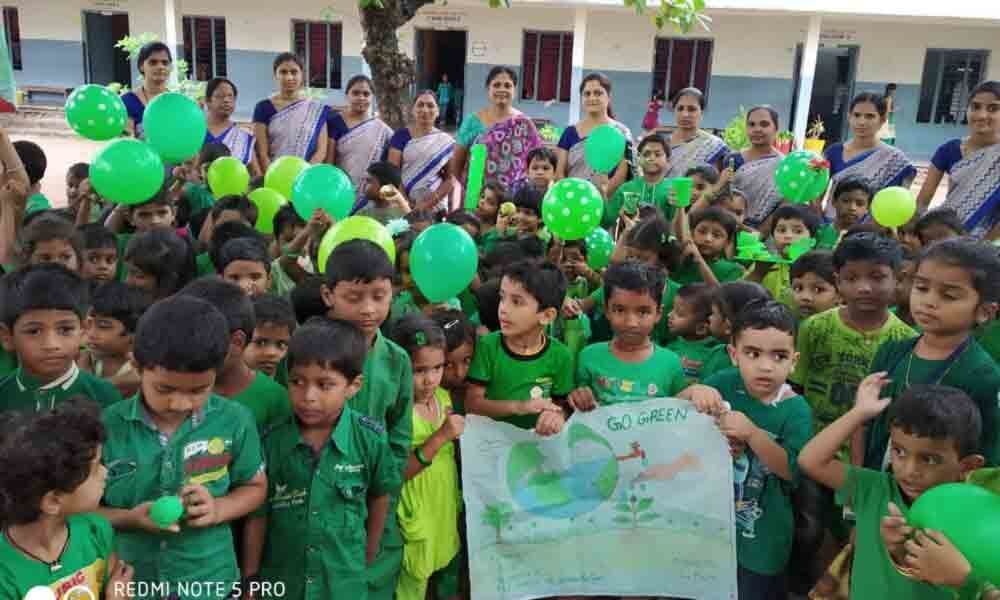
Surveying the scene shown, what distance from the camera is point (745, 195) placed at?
4.69 meters

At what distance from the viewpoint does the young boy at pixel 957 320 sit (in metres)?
2.05

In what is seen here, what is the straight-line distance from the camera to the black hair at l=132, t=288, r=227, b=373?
1.74 metres

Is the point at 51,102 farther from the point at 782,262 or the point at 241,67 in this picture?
the point at 782,262

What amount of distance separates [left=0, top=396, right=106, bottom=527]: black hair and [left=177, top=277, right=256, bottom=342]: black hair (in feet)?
1.96

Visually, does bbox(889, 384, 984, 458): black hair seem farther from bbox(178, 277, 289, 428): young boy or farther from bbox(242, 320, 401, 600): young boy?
bbox(178, 277, 289, 428): young boy

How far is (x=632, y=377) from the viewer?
2.52 m

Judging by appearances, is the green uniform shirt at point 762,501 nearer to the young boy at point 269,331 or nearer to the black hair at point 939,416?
the black hair at point 939,416

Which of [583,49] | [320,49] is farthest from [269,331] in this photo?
[320,49]

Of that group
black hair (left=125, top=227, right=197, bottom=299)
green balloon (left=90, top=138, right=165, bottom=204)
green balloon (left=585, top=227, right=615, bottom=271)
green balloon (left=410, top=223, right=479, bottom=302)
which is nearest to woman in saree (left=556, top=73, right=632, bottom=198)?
green balloon (left=585, top=227, right=615, bottom=271)

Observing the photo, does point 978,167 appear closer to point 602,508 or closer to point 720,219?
point 720,219

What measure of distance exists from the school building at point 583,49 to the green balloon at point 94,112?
1148cm

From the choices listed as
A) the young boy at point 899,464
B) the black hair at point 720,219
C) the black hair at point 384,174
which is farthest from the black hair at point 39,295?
the black hair at point 720,219

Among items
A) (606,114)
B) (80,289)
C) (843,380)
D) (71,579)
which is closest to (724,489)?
(843,380)

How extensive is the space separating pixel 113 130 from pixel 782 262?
129 inches
